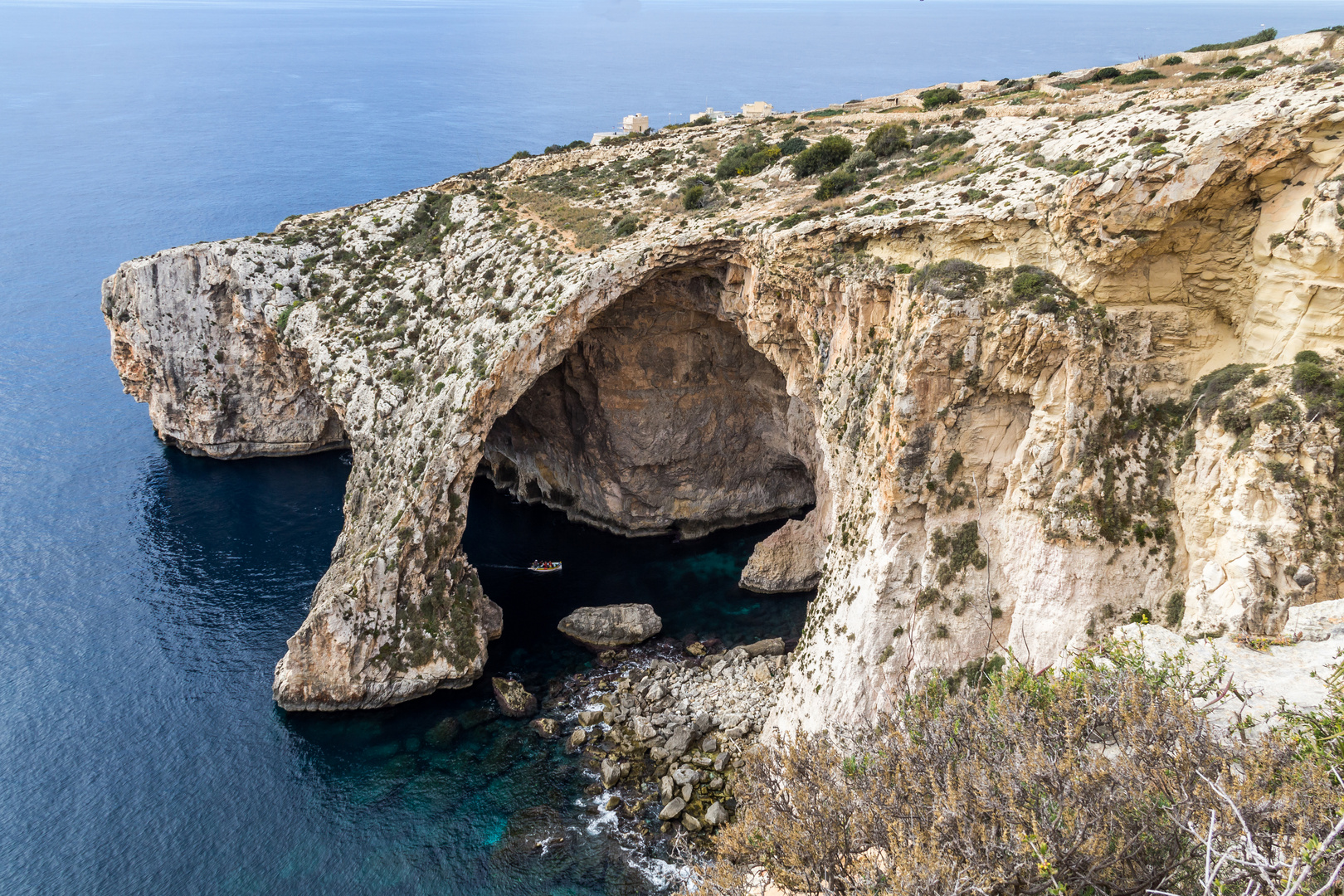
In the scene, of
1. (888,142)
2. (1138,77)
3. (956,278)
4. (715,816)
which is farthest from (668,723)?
(1138,77)

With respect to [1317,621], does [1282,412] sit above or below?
above

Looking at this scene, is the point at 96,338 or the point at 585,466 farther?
the point at 96,338

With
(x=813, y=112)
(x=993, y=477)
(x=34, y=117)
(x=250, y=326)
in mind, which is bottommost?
(x=993, y=477)

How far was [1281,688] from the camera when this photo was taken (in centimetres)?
1755

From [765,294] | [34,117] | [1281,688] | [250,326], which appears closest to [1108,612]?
[1281,688]

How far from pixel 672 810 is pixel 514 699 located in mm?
10333

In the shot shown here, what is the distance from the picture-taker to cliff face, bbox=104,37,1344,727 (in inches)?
1005

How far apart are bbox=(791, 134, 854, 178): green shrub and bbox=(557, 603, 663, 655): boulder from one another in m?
25.3

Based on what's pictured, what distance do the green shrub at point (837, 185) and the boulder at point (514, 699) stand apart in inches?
1096

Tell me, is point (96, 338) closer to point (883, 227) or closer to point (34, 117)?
point (883, 227)

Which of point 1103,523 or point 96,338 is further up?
point 96,338

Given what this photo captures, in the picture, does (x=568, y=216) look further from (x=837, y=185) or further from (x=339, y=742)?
(x=339, y=742)

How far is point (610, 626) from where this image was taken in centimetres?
4538

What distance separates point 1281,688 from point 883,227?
2183cm
